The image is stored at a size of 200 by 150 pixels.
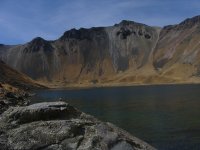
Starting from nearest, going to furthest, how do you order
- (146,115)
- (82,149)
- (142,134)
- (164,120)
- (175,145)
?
(82,149), (175,145), (142,134), (164,120), (146,115)

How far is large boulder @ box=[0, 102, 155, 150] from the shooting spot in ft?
45.1

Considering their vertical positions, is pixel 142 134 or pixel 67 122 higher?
pixel 67 122

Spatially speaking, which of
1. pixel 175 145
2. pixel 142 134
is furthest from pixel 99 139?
pixel 142 134

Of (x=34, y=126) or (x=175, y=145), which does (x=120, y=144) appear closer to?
(x=34, y=126)

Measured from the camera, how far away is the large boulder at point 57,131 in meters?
13.8

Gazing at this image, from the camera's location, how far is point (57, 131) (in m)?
14.1

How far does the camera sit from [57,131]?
46.3ft

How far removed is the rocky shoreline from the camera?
541 inches

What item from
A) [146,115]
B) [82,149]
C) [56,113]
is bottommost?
[146,115]

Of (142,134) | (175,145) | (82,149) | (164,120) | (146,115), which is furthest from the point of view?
(146,115)

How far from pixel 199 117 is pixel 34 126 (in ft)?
182

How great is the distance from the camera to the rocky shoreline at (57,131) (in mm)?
13734

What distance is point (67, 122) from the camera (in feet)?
47.4

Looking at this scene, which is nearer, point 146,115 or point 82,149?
point 82,149
